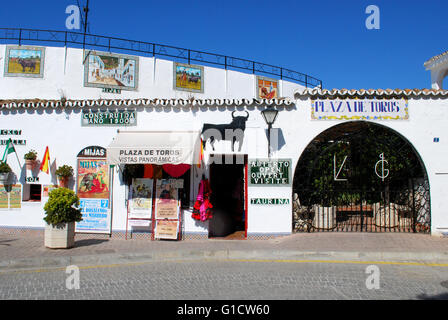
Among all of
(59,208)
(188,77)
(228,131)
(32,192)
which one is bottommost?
(59,208)

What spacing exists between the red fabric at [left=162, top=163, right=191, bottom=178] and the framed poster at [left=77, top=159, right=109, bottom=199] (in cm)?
181

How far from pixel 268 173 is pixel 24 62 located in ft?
43.7

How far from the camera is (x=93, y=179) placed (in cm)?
1093

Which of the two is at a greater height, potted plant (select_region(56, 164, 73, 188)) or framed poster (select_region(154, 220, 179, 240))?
potted plant (select_region(56, 164, 73, 188))

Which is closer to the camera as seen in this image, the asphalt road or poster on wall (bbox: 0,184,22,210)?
the asphalt road

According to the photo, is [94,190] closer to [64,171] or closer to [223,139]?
[64,171]

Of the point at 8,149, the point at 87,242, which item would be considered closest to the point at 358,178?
the point at 87,242

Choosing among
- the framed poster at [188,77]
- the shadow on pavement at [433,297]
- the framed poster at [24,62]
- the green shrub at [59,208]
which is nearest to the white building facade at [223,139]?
the green shrub at [59,208]

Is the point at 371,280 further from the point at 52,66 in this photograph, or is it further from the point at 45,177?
the point at 52,66

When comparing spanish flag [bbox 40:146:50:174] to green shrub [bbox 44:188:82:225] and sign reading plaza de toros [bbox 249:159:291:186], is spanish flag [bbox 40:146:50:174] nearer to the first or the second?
green shrub [bbox 44:188:82:225]

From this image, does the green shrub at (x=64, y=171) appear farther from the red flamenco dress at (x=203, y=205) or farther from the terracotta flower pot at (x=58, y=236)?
the red flamenco dress at (x=203, y=205)

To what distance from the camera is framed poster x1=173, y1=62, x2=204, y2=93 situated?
20.2m

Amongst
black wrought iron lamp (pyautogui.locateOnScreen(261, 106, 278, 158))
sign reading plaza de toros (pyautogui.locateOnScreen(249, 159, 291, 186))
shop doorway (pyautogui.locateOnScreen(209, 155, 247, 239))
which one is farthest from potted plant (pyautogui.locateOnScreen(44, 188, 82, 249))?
black wrought iron lamp (pyautogui.locateOnScreen(261, 106, 278, 158))

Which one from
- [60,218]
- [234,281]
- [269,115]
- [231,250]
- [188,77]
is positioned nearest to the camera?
[234,281]
